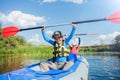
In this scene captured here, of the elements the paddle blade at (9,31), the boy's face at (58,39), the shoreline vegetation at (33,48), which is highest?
the paddle blade at (9,31)

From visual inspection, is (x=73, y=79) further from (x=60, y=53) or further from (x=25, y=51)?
(x=25, y=51)

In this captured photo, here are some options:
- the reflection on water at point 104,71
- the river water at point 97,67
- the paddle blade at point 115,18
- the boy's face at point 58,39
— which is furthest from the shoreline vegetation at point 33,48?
the boy's face at point 58,39

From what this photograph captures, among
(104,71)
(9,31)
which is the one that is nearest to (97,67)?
(104,71)

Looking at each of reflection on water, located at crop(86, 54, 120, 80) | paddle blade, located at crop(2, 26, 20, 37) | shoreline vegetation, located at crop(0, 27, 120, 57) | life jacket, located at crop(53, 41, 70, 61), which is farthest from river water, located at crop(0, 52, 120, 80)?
shoreline vegetation, located at crop(0, 27, 120, 57)

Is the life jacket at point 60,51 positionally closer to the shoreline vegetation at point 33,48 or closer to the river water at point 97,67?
the river water at point 97,67

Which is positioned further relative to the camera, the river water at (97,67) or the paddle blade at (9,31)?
the river water at (97,67)

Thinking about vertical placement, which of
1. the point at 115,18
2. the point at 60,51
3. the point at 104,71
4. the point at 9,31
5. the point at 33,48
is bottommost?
the point at 104,71

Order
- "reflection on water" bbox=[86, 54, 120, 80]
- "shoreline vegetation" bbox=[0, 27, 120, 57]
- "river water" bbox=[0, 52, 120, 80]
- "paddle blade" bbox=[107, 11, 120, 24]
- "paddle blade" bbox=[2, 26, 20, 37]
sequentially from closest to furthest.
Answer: "paddle blade" bbox=[107, 11, 120, 24] → "paddle blade" bbox=[2, 26, 20, 37] → "reflection on water" bbox=[86, 54, 120, 80] → "river water" bbox=[0, 52, 120, 80] → "shoreline vegetation" bbox=[0, 27, 120, 57]

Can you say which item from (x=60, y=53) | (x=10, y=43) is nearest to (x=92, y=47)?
(x=10, y=43)

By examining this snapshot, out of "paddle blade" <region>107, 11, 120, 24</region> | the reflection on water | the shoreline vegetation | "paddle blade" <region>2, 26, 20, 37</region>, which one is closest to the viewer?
"paddle blade" <region>107, 11, 120, 24</region>

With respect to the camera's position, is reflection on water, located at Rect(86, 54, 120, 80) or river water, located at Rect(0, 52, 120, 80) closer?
reflection on water, located at Rect(86, 54, 120, 80)

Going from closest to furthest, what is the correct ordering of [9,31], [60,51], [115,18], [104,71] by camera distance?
[60,51]
[115,18]
[9,31]
[104,71]

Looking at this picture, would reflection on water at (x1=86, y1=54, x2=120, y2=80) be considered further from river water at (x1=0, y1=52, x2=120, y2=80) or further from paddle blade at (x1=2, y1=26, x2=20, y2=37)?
paddle blade at (x1=2, y1=26, x2=20, y2=37)

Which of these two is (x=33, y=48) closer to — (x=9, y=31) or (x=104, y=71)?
(x=104, y=71)
